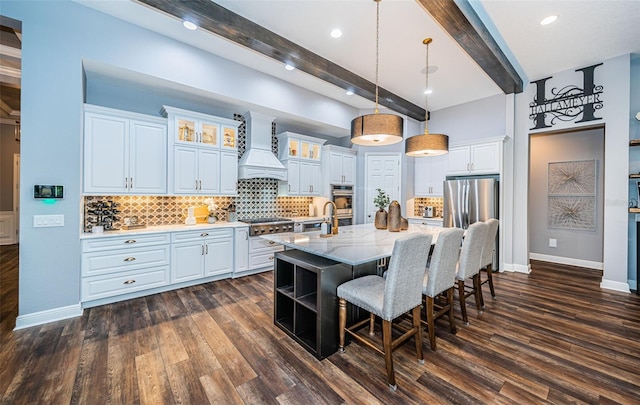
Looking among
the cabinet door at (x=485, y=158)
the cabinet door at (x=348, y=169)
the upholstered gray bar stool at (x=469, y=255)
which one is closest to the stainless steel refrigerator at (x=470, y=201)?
the cabinet door at (x=485, y=158)

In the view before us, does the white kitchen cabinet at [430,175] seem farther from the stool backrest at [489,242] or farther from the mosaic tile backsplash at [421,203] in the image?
the stool backrest at [489,242]

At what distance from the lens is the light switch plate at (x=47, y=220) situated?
2.63 meters

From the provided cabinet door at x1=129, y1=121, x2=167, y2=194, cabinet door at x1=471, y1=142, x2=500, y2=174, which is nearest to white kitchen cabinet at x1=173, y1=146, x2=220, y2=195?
cabinet door at x1=129, y1=121, x2=167, y2=194

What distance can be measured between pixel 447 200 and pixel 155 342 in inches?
195

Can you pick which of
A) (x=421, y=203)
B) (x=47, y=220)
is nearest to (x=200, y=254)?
(x=47, y=220)

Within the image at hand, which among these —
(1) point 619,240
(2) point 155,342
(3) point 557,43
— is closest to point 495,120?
(3) point 557,43

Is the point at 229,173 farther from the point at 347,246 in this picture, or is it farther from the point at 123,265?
the point at 347,246

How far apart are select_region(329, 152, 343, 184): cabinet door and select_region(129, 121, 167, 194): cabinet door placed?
2.99 m

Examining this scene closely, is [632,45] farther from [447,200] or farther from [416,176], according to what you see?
[416,176]

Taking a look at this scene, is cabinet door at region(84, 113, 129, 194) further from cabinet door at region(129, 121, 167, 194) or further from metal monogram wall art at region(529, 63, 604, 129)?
metal monogram wall art at region(529, 63, 604, 129)

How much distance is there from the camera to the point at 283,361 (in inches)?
82.8

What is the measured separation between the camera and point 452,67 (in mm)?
4027

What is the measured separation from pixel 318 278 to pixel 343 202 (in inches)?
142

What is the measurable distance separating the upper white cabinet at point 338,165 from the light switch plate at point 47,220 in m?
3.99
